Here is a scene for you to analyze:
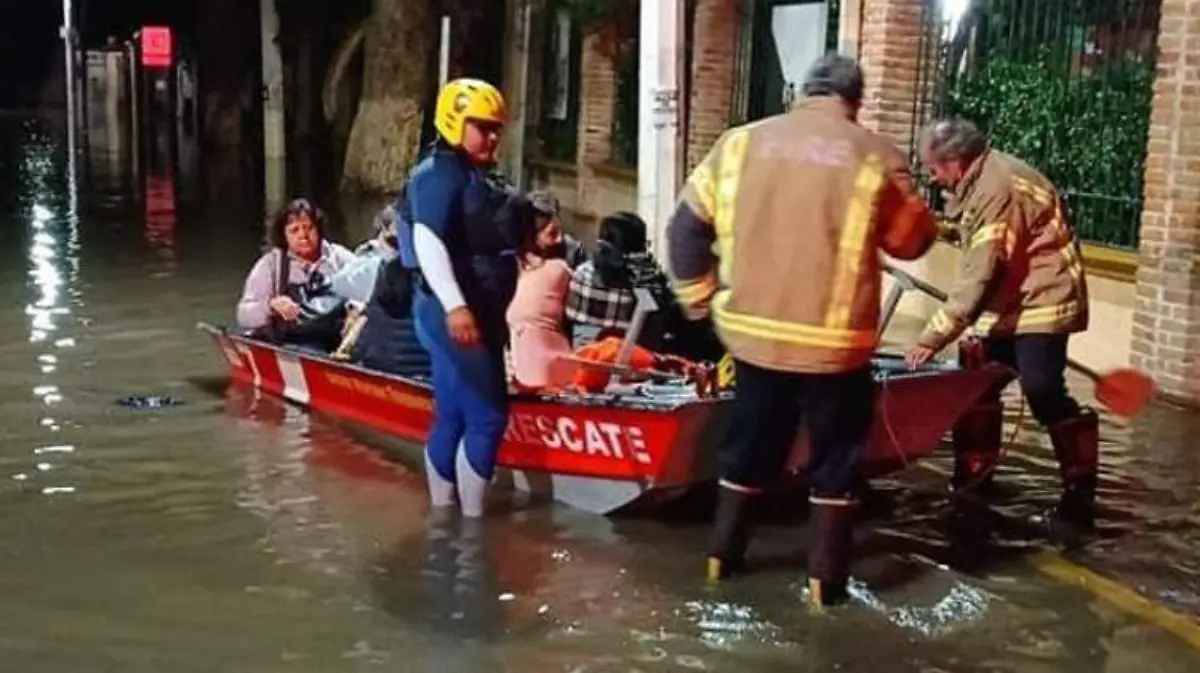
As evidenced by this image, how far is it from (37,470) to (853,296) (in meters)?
4.61

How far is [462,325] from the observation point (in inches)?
291

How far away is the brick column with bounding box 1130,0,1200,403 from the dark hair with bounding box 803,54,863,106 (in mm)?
4986

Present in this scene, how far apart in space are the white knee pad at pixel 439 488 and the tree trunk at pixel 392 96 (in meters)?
19.7

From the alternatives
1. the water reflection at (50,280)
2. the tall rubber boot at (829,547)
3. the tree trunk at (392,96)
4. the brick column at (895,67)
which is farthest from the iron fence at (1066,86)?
the tree trunk at (392,96)

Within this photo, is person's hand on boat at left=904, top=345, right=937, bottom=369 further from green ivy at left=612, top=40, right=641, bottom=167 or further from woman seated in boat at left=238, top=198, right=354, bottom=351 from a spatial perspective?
green ivy at left=612, top=40, right=641, bottom=167

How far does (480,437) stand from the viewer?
784 cm

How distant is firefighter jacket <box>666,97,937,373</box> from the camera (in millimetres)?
6352

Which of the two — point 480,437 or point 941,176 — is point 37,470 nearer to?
point 480,437

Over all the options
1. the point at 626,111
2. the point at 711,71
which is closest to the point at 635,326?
the point at 711,71

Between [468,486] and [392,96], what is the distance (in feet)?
67.4

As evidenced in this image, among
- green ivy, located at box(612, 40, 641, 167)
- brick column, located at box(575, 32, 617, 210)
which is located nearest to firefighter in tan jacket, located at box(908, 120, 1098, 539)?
green ivy, located at box(612, 40, 641, 167)

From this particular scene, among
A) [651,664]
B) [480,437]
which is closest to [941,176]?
[480,437]

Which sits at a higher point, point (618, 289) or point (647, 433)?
point (618, 289)

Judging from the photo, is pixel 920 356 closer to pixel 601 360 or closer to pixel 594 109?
pixel 601 360
